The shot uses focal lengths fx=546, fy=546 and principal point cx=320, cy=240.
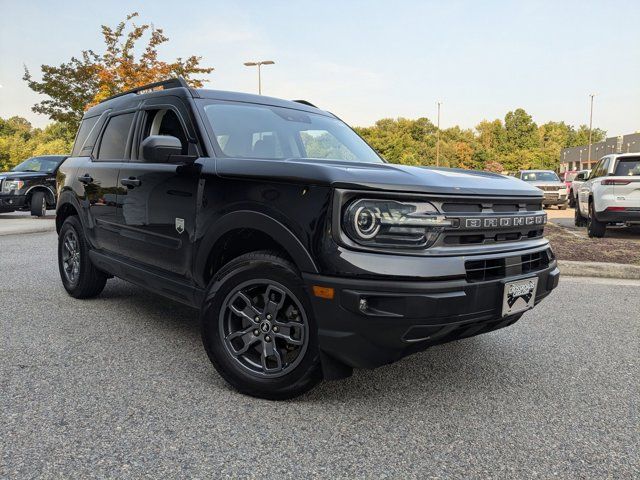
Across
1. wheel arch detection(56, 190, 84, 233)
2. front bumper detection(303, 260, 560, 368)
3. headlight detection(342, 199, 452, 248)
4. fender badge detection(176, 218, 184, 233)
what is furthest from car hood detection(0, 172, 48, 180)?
headlight detection(342, 199, 452, 248)

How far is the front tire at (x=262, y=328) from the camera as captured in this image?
9.12 feet

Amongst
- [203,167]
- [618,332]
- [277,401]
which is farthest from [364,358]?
[618,332]

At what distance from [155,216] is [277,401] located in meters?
1.59

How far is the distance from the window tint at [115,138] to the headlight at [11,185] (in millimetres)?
11475

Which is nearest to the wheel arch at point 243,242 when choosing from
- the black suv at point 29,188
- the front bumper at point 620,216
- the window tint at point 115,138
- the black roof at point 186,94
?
the black roof at point 186,94

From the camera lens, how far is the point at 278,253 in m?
2.91

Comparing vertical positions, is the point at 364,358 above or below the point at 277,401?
above

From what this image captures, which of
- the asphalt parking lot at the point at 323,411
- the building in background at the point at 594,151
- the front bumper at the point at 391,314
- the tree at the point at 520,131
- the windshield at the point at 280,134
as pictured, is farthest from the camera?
the tree at the point at 520,131

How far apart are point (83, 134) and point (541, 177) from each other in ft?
72.7

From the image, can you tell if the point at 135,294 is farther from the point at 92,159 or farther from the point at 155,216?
the point at 155,216

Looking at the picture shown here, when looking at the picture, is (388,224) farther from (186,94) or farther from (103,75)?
(103,75)

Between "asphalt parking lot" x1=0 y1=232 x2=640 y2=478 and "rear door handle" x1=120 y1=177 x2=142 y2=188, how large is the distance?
44.8 inches

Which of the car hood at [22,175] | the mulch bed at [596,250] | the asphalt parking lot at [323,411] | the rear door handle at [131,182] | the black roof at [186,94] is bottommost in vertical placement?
the asphalt parking lot at [323,411]

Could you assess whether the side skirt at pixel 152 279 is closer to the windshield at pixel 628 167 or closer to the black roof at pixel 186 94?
the black roof at pixel 186 94
